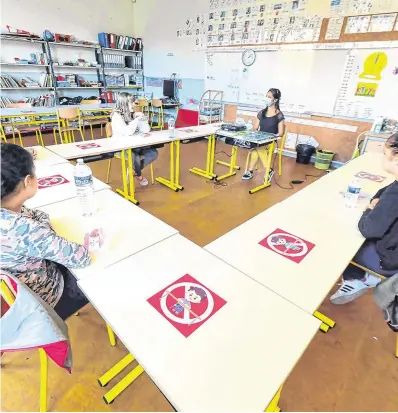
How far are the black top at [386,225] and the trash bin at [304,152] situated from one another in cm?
344

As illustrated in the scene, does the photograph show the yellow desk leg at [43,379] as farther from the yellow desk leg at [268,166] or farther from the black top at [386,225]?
the yellow desk leg at [268,166]

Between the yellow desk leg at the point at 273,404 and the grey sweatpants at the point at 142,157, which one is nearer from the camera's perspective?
the yellow desk leg at the point at 273,404

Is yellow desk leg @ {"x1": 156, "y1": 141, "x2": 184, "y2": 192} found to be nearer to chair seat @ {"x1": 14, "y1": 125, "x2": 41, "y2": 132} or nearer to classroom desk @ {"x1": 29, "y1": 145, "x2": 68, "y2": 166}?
classroom desk @ {"x1": 29, "y1": 145, "x2": 68, "y2": 166}

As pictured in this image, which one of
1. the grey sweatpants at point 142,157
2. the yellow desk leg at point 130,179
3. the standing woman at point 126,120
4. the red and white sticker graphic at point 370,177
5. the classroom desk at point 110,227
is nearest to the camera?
the classroom desk at point 110,227

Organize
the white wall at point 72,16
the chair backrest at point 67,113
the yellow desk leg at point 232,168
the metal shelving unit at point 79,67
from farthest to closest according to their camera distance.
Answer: the metal shelving unit at point 79,67, the white wall at point 72,16, the chair backrest at point 67,113, the yellow desk leg at point 232,168

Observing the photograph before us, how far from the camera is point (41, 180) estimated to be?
173 centimetres

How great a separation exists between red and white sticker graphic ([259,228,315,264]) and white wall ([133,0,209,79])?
18.1 ft

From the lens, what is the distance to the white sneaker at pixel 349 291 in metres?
1.55

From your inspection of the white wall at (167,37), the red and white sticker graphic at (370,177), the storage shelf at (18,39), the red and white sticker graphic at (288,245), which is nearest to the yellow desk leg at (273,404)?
the red and white sticker graphic at (288,245)

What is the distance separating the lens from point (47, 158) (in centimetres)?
215

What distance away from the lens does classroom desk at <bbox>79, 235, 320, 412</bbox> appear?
2.03 ft

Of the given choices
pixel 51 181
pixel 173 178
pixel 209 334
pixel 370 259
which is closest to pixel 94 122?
pixel 173 178

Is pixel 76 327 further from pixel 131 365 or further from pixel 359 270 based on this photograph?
pixel 359 270

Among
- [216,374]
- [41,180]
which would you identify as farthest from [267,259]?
[41,180]
